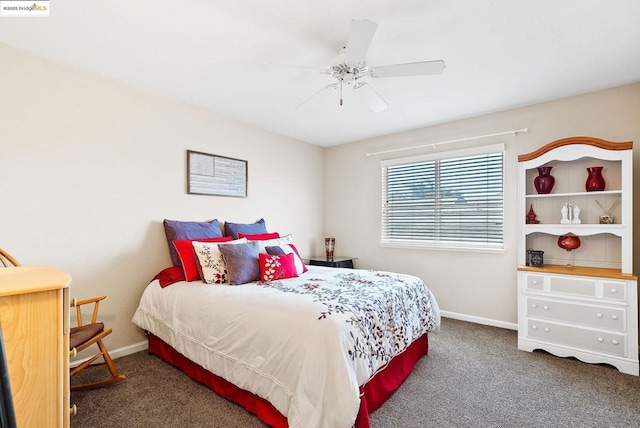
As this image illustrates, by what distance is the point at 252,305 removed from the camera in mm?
2047

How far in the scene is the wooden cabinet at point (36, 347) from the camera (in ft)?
3.50

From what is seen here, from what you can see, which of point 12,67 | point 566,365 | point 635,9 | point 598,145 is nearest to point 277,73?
point 12,67

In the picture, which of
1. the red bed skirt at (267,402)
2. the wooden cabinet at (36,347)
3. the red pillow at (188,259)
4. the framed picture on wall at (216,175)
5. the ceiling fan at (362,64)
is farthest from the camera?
the framed picture on wall at (216,175)

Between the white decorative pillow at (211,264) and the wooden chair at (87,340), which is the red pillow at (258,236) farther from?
the wooden chair at (87,340)

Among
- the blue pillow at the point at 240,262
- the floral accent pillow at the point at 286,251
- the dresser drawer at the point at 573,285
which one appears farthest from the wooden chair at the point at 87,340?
the dresser drawer at the point at 573,285

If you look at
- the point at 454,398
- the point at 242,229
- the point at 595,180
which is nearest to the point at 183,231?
the point at 242,229

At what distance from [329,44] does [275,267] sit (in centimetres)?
185

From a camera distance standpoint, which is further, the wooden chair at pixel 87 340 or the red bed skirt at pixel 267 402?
the wooden chair at pixel 87 340

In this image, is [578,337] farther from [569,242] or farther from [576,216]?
[576,216]

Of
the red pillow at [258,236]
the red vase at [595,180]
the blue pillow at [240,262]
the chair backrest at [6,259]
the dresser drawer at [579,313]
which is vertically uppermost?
the red vase at [595,180]

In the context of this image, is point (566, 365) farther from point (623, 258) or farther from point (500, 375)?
point (623, 258)

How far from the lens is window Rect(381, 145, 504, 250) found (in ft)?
→ 11.9

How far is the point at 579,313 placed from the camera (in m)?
2.68

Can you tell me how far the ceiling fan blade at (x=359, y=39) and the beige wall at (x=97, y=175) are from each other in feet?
6.84
